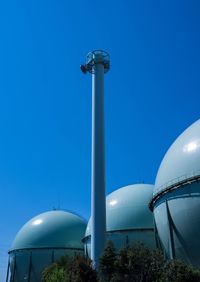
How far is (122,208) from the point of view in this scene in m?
32.8

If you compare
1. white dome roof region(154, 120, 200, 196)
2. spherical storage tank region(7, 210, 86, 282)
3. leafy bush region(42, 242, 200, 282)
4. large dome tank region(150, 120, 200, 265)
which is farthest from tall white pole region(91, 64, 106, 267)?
spherical storage tank region(7, 210, 86, 282)

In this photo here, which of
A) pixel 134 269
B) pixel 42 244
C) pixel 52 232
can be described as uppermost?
pixel 52 232

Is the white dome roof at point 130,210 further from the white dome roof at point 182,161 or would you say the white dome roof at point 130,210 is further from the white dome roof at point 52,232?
the white dome roof at point 52,232

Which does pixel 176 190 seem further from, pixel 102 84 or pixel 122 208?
pixel 102 84

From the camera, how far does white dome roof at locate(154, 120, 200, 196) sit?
73.8 ft

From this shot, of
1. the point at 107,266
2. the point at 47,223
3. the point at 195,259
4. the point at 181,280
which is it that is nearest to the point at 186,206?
the point at 195,259

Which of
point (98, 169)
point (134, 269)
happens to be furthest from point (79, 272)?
point (98, 169)

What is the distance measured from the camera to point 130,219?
31.7m

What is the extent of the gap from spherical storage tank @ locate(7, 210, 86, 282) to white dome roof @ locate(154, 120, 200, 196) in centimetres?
1978

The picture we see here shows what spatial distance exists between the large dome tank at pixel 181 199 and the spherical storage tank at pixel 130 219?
17.6 feet

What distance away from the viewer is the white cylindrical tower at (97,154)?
3034 centimetres

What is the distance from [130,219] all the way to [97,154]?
6.12m

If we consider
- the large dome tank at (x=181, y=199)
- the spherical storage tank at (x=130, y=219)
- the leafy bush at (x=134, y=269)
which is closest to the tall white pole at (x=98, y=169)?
the spherical storage tank at (x=130, y=219)

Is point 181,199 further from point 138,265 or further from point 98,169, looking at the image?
point 98,169
